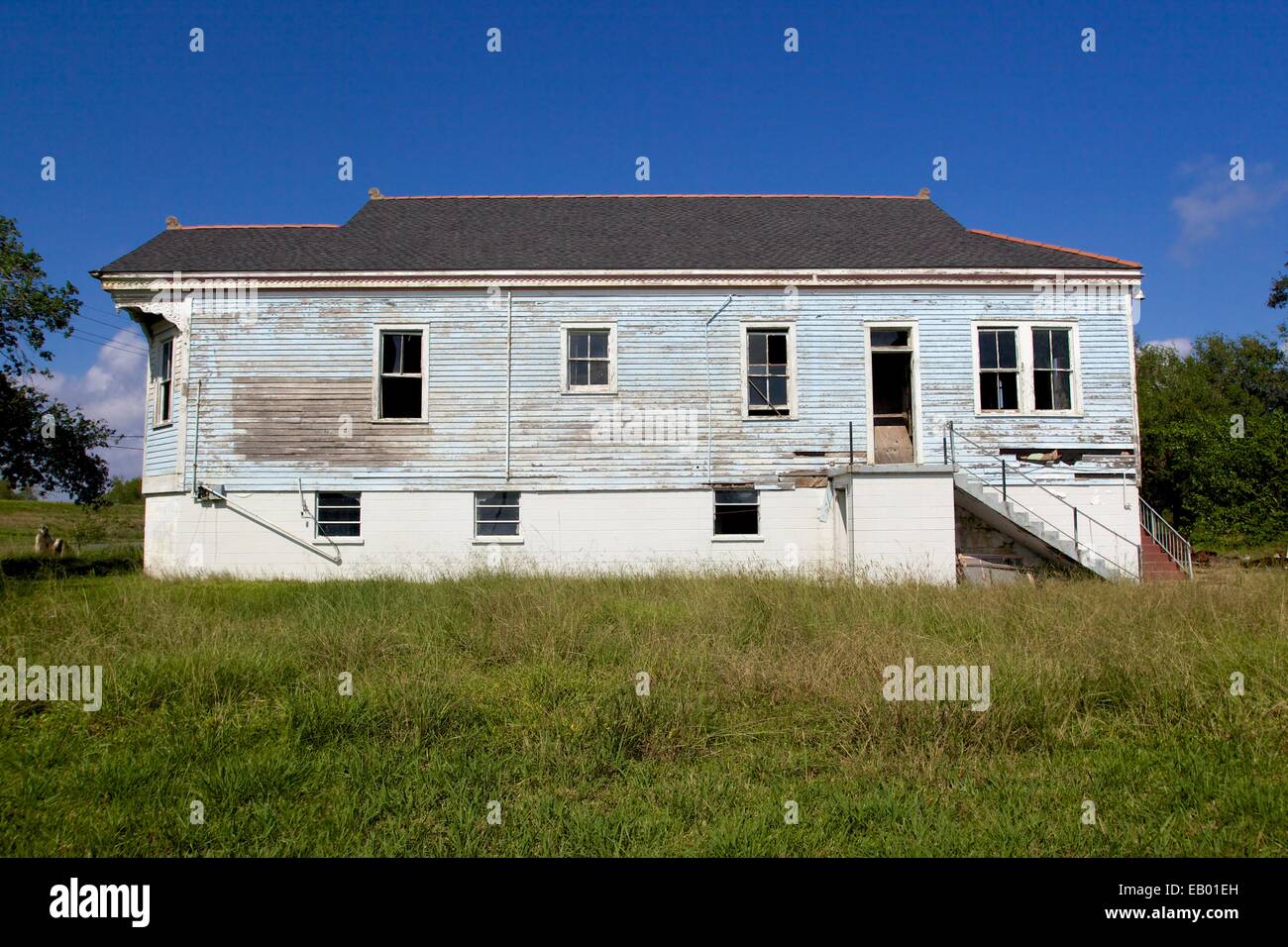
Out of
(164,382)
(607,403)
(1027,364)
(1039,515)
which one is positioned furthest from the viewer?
(164,382)

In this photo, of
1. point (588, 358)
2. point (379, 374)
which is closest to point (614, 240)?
point (588, 358)

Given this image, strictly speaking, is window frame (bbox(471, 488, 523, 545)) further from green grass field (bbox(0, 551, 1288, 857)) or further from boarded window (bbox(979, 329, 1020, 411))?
boarded window (bbox(979, 329, 1020, 411))

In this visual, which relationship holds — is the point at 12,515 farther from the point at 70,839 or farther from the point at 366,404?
the point at 70,839

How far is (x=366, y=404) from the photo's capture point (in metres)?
15.9

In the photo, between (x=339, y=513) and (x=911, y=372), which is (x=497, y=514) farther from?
(x=911, y=372)

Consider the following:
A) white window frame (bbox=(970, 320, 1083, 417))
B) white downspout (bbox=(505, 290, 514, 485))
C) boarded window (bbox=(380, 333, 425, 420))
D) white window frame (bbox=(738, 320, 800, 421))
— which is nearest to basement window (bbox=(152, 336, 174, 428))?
boarded window (bbox=(380, 333, 425, 420))

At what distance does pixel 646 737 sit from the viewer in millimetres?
5438

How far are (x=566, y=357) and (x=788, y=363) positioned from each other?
4876mm

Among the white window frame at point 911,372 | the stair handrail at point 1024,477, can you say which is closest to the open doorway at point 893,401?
the white window frame at point 911,372

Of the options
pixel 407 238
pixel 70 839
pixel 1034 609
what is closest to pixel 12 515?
pixel 407 238

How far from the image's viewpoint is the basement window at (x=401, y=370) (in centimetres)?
1614

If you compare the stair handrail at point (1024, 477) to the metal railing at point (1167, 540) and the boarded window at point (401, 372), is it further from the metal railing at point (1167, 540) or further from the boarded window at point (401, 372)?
the boarded window at point (401, 372)

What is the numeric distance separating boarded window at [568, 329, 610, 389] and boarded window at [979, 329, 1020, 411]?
8.18 metres

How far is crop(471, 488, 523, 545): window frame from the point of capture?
15.6 meters
